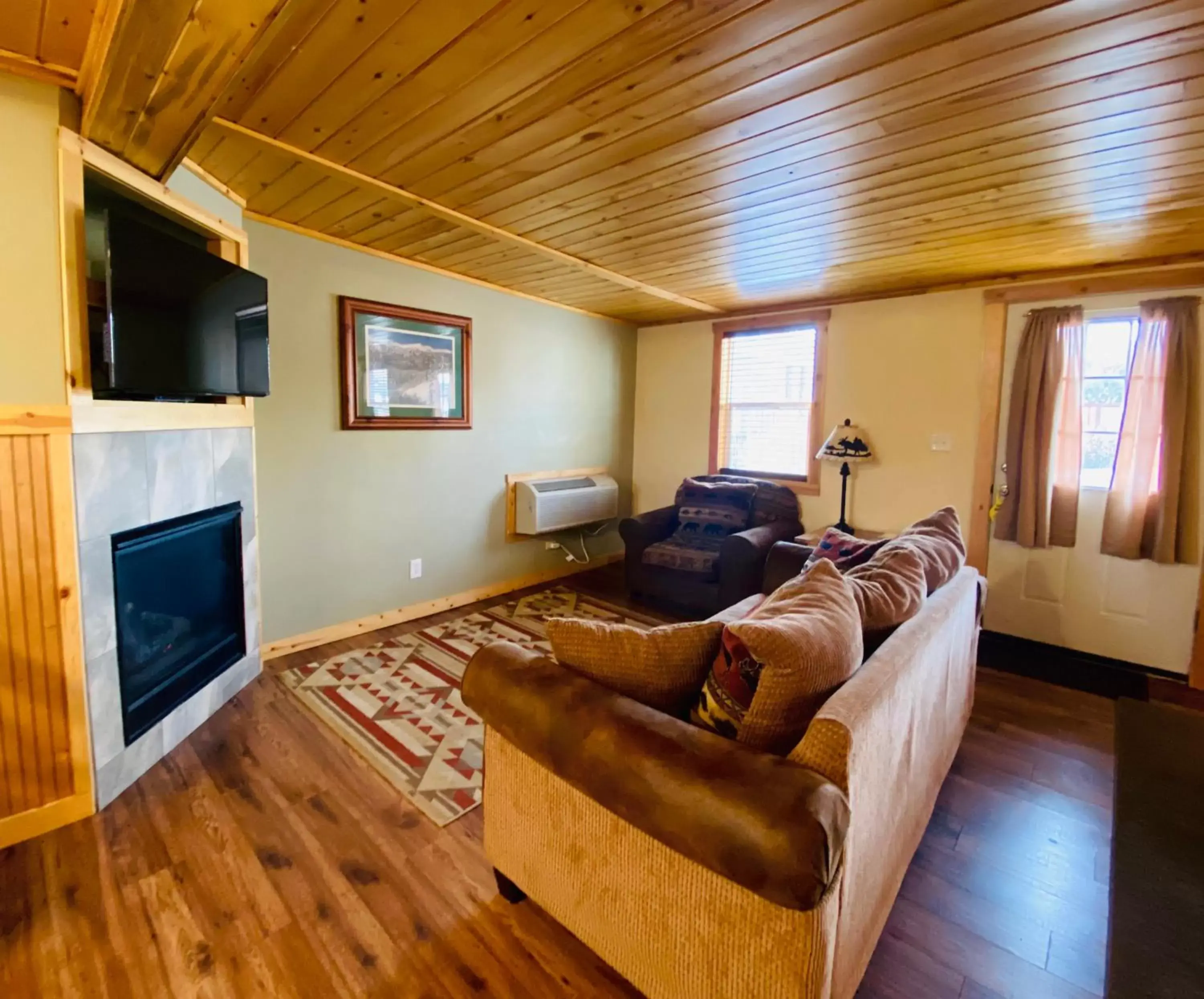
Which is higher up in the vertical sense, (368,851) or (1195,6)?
(1195,6)

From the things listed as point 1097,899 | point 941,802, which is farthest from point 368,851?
point 1097,899

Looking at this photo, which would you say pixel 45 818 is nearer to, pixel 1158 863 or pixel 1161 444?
pixel 1158 863

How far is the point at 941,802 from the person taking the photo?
2094mm

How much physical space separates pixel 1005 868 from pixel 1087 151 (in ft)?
7.62

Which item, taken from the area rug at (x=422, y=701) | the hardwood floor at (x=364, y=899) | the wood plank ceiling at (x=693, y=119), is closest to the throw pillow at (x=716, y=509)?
the area rug at (x=422, y=701)

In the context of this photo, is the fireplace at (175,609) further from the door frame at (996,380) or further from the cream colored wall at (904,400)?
the door frame at (996,380)

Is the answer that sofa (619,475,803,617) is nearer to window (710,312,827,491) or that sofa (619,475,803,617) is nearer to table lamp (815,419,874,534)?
window (710,312,827,491)

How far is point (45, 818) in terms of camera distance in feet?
5.94

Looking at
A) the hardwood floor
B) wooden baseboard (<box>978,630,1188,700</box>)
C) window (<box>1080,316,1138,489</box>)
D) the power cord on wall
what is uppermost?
window (<box>1080,316,1138,489</box>)

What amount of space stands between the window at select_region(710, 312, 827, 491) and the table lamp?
0.69ft

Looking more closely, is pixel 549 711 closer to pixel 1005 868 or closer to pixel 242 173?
pixel 1005 868

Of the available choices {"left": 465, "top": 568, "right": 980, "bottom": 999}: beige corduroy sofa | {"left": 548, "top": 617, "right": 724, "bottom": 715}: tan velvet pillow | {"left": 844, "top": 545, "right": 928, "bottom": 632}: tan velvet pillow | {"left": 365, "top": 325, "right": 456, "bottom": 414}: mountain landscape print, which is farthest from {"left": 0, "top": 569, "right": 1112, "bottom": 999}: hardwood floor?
{"left": 365, "top": 325, "right": 456, "bottom": 414}: mountain landscape print

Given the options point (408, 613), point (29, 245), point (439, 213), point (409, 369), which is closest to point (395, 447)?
point (409, 369)

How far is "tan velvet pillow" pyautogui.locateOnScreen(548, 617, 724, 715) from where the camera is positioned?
1364 millimetres
